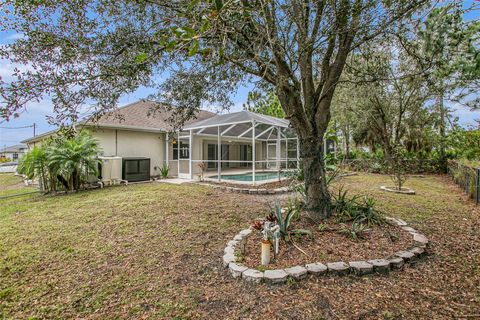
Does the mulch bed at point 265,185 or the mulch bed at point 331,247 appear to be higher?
the mulch bed at point 265,185

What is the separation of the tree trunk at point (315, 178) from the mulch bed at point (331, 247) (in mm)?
427

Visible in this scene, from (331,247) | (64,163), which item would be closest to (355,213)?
(331,247)

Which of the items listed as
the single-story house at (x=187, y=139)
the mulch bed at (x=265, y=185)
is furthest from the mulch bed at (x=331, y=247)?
the single-story house at (x=187, y=139)

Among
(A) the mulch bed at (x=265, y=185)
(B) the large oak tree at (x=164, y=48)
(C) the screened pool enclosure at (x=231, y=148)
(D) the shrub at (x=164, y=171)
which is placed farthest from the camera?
(D) the shrub at (x=164, y=171)

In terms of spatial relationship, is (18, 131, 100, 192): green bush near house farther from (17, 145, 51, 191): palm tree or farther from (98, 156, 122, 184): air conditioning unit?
(98, 156, 122, 184): air conditioning unit

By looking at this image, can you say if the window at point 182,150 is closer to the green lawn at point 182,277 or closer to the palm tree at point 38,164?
the palm tree at point 38,164

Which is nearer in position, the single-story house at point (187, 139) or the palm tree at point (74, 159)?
the palm tree at point (74, 159)

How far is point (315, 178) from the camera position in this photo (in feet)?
16.2

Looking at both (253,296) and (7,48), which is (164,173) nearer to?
(7,48)

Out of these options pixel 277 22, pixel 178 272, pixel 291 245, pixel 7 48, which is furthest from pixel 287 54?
pixel 7 48

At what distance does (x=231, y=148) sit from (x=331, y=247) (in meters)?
16.6

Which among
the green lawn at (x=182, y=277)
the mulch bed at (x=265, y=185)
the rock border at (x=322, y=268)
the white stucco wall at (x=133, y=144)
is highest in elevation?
the white stucco wall at (x=133, y=144)

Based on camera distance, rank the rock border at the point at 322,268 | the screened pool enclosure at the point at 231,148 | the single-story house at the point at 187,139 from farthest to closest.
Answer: the screened pool enclosure at the point at 231,148, the single-story house at the point at 187,139, the rock border at the point at 322,268

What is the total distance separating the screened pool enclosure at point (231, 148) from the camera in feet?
41.1
